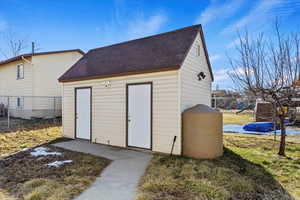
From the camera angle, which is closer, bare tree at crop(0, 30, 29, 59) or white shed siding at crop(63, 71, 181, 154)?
white shed siding at crop(63, 71, 181, 154)

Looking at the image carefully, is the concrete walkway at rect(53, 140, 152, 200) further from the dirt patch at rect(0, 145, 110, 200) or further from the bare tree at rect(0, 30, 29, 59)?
the bare tree at rect(0, 30, 29, 59)

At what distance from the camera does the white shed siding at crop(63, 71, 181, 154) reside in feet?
17.7

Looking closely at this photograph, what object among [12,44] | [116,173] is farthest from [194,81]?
[12,44]

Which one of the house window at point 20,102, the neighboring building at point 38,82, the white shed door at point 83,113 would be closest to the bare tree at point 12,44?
the neighboring building at point 38,82

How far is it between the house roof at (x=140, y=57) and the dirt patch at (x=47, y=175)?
2919 millimetres

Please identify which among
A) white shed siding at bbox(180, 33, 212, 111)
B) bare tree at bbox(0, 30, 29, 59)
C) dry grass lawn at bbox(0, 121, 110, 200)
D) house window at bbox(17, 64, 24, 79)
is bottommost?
dry grass lawn at bbox(0, 121, 110, 200)

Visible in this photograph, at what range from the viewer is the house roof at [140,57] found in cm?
565

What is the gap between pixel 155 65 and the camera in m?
5.61

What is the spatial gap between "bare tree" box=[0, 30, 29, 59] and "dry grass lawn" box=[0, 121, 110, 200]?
22.1 metres

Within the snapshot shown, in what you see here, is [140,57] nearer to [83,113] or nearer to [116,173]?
[83,113]

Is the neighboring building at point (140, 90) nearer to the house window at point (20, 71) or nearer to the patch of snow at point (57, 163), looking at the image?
the patch of snow at point (57, 163)

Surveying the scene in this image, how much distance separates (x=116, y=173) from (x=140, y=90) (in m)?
2.69

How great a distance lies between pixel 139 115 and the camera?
237 inches

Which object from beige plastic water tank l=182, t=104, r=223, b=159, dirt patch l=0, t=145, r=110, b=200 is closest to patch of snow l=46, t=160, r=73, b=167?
dirt patch l=0, t=145, r=110, b=200
